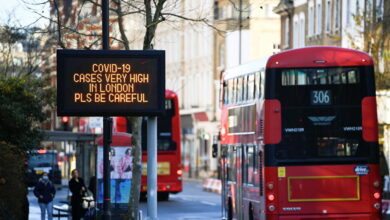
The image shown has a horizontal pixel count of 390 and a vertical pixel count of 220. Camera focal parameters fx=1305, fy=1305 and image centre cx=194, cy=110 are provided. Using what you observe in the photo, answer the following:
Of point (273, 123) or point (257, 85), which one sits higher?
point (257, 85)

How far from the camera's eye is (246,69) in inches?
1192

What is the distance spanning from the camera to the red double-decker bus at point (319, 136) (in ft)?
87.5

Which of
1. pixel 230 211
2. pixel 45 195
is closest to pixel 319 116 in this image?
pixel 230 211

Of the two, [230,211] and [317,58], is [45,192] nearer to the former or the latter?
[230,211]

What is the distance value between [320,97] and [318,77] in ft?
1.42

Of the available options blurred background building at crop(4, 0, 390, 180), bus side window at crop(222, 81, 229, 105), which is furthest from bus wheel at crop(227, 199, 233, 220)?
blurred background building at crop(4, 0, 390, 180)

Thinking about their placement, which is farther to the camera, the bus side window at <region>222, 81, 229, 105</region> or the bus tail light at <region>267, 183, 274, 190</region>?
the bus side window at <region>222, 81, 229, 105</region>

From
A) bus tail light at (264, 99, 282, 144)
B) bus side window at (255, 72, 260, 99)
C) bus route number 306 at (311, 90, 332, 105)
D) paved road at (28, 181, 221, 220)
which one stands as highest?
bus side window at (255, 72, 260, 99)

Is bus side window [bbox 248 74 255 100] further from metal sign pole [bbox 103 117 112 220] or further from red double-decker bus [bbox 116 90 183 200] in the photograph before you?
red double-decker bus [bbox 116 90 183 200]

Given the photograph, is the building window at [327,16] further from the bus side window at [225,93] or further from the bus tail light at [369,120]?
the bus tail light at [369,120]

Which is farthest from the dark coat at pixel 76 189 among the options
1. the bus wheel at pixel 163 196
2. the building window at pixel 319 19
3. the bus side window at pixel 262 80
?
the building window at pixel 319 19

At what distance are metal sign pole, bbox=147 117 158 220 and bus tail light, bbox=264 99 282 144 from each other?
2.96m

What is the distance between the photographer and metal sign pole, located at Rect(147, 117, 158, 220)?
963 inches

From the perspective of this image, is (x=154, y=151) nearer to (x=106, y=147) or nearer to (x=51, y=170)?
(x=106, y=147)
